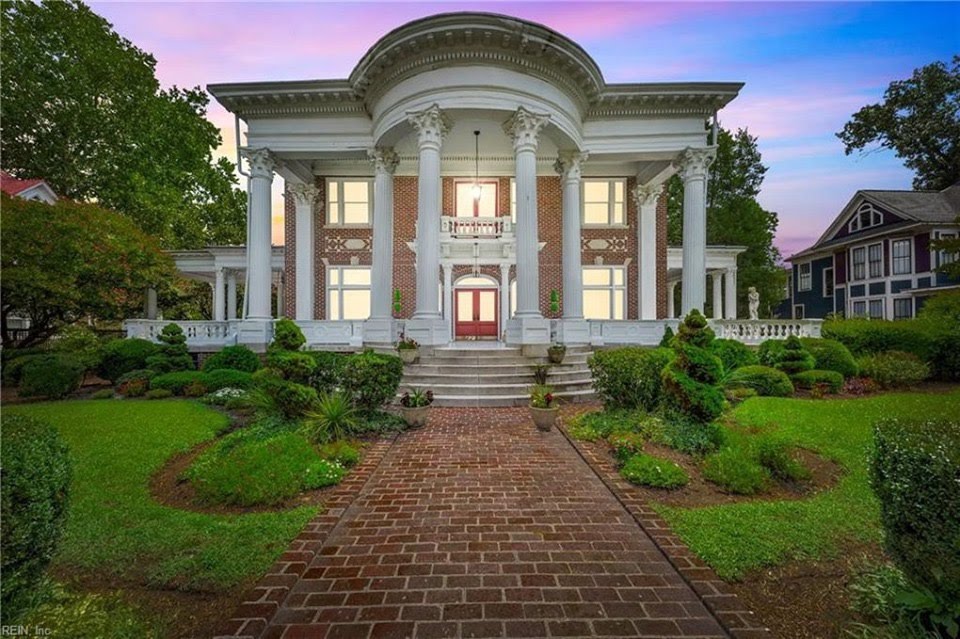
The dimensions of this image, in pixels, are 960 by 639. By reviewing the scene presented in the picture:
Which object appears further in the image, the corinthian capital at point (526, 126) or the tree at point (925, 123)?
the tree at point (925, 123)

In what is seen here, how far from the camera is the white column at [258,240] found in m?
12.5

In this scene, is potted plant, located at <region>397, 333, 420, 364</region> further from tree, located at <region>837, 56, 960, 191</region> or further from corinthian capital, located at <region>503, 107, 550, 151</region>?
tree, located at <region>837, 56, 960, 191</region>

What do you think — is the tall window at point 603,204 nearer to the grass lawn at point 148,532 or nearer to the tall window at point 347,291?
the tall window at point 347,291

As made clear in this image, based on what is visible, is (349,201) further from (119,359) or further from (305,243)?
(119,359)

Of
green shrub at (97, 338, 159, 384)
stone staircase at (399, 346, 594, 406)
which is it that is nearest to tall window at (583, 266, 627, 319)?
stone staircase at (399, 346, 594, 406)

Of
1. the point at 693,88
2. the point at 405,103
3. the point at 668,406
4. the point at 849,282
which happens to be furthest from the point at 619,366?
the point at 849,282

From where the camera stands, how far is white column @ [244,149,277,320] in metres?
12.5

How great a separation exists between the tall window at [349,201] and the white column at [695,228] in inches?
466

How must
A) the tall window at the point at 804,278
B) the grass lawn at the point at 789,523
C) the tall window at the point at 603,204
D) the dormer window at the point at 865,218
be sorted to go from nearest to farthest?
the grass lawn at the point at 789,523 < the tall window at the point at 603,204 < the dormer window at the point at 865,218 < the tall window at the point at 804,278

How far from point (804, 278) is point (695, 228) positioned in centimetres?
2279

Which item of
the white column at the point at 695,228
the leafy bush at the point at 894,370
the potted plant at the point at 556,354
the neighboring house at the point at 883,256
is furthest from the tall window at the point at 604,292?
the neighboring house at the point at 883,256

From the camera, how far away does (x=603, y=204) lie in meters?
16.1

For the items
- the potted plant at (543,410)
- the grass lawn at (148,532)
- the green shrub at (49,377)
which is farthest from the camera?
the green shrub at (49,377)

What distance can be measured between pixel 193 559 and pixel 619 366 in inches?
255
